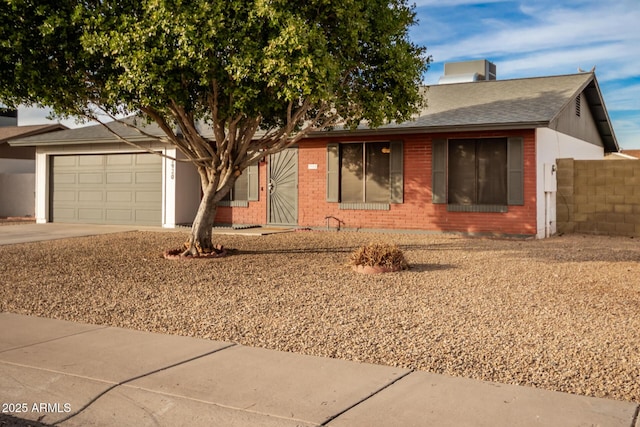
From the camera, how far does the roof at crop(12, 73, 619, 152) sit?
16.0 meters

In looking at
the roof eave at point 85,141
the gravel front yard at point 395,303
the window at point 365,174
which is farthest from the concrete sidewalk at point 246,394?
the roof eave at point 85,141

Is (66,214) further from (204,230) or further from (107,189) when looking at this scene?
(204,230)

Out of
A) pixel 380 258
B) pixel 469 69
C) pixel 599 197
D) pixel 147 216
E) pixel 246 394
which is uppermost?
pixel 469 69

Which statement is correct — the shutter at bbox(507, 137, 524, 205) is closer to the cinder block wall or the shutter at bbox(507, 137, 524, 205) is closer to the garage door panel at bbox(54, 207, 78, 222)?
the cinder block wall

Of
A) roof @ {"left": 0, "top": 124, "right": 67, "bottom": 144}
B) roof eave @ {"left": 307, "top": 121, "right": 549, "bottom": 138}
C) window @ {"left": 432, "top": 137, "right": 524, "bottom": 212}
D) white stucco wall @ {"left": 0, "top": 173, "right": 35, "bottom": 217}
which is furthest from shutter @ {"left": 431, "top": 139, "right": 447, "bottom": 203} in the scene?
roof @ {"left": 0, "top": 124, "right": 67, "bottom": 144}

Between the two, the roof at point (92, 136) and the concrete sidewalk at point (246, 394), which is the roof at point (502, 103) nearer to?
the roof at point (92, 136)

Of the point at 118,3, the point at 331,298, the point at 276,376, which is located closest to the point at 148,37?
the point at 118,3

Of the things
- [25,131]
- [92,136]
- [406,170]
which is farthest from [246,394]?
[25,131]

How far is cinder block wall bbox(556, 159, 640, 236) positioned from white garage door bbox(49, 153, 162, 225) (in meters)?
11.9

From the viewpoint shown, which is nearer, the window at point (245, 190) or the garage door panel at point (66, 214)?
the window at point (245, 190)

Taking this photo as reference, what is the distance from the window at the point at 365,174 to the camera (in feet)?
58.1

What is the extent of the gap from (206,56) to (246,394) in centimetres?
699

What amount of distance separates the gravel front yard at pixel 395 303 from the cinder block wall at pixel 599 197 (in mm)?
3210

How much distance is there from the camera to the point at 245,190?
66.6 ft
